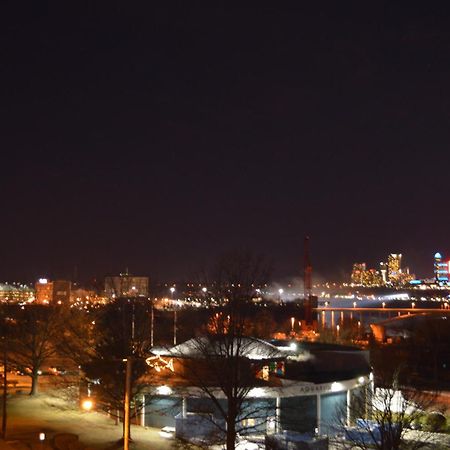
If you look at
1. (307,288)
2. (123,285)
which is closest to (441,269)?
(307,288)

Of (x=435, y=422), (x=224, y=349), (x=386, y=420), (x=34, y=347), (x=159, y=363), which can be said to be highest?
(x=224, y=349)

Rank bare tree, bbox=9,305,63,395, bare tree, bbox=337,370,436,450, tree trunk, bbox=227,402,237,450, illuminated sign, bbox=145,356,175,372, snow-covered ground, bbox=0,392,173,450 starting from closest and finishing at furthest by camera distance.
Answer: bare tree, bbox=337,370,436,450 < tree trunk, bbox=227,402,237,450 < snow-covered ground, bbox=0,392,173,450 < illuminated sign, bbox=145,356,175,372 < bare tree, bbox=9,305,63,395

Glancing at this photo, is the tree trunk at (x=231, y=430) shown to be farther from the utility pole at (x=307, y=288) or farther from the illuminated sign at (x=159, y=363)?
the utility pole at (x=307, y=288)

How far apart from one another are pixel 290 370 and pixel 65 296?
69.8 metres

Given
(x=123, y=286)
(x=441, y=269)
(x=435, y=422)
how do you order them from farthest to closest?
(x=441, y=269)
(x=123, y=286)
(x=435, y=422)

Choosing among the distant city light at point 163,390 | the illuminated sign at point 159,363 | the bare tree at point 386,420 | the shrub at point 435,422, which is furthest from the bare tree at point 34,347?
the shrub at point 435,422

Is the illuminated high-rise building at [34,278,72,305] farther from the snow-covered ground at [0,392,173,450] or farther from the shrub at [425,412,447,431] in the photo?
the shrub at [425,412,447,431]

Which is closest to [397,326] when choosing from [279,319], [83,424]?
[279,319]

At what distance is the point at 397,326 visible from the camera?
60.3 meters

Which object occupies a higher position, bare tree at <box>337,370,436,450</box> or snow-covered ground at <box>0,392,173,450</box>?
bare tree at <box>337,370,436,450</box>

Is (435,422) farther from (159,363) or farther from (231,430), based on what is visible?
(231,430)

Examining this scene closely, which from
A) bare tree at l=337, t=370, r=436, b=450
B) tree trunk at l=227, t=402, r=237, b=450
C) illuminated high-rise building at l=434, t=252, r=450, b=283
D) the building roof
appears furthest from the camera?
illuminated high-rise building at l=434, t=252, r=450, b=283

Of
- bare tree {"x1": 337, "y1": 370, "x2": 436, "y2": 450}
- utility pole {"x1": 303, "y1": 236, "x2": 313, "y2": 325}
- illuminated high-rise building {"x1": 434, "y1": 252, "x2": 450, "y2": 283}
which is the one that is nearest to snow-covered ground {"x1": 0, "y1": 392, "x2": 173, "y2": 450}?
bare tree {"x1": 337, "y1": 370, "x2": 436, "y2": 450}

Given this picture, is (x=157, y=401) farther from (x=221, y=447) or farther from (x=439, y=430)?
(x=439, y=430)
